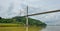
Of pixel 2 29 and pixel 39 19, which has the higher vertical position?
pixel 39 19

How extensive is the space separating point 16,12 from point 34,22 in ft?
1.32

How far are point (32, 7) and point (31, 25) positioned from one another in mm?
347

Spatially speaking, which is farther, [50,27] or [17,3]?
[17,3]

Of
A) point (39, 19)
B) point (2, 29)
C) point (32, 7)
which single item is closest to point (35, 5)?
point (32, 7)

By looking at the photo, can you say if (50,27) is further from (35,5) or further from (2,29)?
(2,29)

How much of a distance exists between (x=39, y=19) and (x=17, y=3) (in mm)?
546

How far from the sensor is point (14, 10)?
106 inches

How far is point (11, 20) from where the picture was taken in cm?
265

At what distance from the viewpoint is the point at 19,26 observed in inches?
104

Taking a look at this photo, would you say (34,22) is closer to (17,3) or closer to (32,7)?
(32,7)

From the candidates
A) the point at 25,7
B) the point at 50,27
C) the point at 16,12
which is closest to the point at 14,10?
the point at 16,12

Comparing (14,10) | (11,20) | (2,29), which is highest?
(14,10)

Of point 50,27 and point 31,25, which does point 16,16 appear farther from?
point 50,27

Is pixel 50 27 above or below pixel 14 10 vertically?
below
